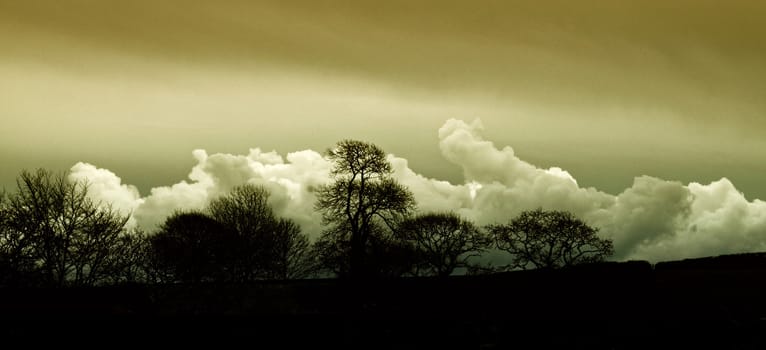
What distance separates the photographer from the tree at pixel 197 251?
37594 mm

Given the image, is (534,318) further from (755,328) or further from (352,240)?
(352,240)

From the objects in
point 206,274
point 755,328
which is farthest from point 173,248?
point 755,328

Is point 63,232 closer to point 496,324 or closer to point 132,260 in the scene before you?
point 132,260

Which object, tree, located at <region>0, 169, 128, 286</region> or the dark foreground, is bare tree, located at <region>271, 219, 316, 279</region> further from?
the dark foreground

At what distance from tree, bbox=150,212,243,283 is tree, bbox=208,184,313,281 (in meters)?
0.92

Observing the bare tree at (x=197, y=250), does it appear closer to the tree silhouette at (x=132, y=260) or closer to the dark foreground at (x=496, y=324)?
the tree silhouette at (x=132, y=260)

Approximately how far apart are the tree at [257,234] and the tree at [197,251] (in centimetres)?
92

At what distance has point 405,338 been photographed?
5945 mm

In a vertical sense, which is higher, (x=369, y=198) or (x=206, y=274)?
(x=369, y=198)

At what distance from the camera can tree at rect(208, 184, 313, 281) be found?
39591mm

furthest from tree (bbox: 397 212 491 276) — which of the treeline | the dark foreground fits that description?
the dark foreground

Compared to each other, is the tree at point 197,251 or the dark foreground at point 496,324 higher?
the tree at point 197,251

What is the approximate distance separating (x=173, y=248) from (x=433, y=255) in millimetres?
22159

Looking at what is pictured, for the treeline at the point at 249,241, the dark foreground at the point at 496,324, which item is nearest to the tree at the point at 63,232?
the treeline at the point at 249,241
